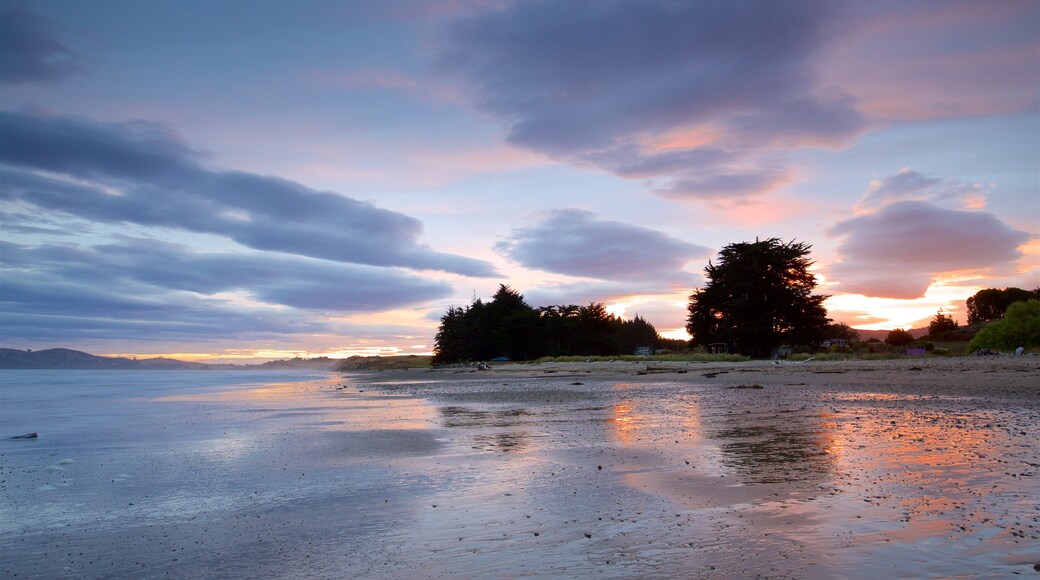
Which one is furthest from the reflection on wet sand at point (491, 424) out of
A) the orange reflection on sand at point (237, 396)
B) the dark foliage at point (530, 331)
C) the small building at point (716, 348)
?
the dark foliage at point (530, 331)

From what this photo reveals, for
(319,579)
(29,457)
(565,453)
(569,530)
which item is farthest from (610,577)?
(29,457)

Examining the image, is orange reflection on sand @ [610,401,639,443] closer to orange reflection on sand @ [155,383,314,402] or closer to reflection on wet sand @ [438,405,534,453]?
reflection on wet sand @ [438,405,534,453]

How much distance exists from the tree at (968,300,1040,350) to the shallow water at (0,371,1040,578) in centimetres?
2638

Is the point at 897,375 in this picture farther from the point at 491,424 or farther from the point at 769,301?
the point at 769,301

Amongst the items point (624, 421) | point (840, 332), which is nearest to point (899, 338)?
point (840, 332)

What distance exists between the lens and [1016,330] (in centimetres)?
3503

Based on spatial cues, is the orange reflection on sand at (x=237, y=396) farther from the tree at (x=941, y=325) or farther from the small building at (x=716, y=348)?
the tree at (x=941, y=325)

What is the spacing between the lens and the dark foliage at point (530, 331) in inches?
3187

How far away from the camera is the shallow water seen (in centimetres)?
502

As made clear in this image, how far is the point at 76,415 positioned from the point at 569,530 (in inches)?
892

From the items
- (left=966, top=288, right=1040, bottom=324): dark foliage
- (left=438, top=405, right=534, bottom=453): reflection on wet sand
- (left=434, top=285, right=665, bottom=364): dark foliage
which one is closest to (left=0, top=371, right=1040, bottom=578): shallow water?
(left=438, top=405, right=534, bottom=453): reflection on wet sand

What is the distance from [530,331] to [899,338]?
142 feet

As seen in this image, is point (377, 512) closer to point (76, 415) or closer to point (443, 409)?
point (443, 409)

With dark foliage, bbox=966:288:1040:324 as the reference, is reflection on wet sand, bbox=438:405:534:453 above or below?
below
